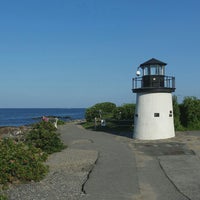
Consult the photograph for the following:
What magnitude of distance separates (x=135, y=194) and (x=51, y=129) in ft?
33.6

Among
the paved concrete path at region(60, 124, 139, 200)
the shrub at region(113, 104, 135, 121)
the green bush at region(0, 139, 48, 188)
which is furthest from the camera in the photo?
the shrub at region(113, 104, 135, 121)

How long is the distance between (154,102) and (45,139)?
731cm

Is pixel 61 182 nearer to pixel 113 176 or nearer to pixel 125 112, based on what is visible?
pixel 113 176

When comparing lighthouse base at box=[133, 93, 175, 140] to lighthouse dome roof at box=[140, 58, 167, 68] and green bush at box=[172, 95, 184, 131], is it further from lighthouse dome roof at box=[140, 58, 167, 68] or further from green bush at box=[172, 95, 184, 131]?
green bush at box=[172, 95, 184, 131]

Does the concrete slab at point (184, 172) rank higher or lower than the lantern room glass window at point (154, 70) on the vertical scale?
lower

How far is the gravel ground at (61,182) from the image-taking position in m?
9.25

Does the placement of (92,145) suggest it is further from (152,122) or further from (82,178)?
(82,178)

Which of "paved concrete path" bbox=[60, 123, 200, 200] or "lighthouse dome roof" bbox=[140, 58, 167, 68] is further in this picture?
"lighthouse dome roof" bbox=[140, 58, 167, 68]

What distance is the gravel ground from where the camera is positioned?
925cm

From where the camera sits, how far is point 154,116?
21.1 metres

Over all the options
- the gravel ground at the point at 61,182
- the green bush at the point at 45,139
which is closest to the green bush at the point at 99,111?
the green bush at the point at 45,139

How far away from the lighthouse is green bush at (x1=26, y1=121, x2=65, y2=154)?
595 centimetres

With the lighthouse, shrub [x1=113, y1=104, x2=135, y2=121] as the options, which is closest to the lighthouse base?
the lighthouse

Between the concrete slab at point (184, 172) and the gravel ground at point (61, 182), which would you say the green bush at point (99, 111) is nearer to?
the gravel ground at point (61, 182)
